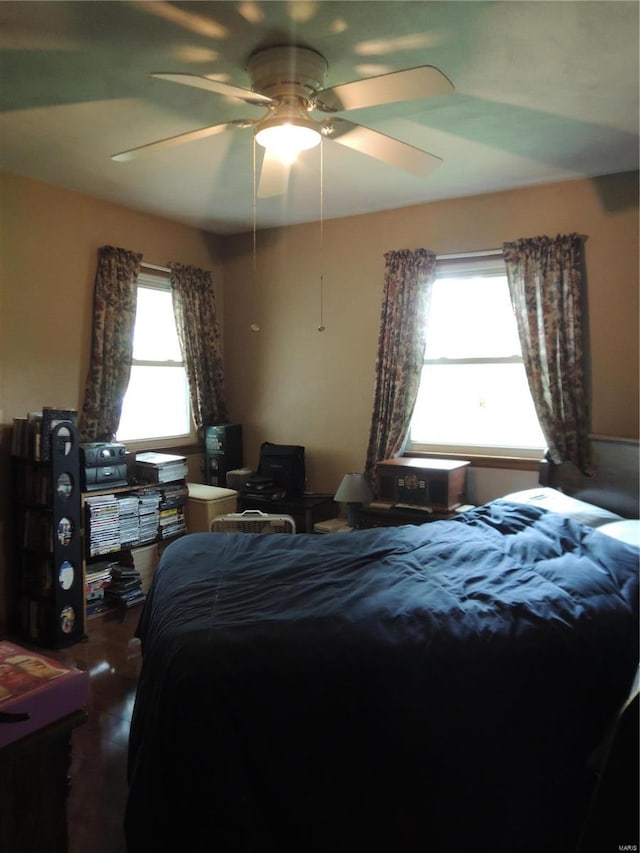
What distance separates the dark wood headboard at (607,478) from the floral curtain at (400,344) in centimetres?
98

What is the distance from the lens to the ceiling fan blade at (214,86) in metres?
1.64

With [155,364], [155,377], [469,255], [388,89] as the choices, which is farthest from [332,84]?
[155,377]

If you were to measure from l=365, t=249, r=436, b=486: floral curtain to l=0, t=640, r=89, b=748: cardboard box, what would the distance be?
3.07 m

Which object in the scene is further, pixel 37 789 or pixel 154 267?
pixel 154 267

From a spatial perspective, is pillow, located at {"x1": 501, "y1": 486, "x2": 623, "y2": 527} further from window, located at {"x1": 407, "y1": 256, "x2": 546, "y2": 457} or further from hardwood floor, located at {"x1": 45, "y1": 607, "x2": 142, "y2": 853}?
hardwood floor, located at {"x1": 45, "y1": 607, "x2": 142, "y2": 853}

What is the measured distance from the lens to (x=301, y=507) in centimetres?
383

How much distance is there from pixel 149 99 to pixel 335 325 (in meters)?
2.09

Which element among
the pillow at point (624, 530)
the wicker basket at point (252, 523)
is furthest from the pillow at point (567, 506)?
the wicker basket at point (252, 523)

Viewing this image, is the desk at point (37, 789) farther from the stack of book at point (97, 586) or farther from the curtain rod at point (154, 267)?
the curtain rod at point (154, 267)

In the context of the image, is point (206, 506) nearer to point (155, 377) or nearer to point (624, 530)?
point (155, 377)

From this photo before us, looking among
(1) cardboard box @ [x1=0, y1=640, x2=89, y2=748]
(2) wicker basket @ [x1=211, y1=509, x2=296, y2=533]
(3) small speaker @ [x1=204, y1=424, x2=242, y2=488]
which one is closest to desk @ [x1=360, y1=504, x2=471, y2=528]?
(2) wicker basket @ [x1=211, y1=509, x2=296, y2=533]

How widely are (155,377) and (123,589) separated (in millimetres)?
1627

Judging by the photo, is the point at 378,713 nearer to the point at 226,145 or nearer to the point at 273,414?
the point at 226,145

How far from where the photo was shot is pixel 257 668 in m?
1.51
